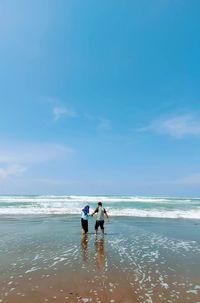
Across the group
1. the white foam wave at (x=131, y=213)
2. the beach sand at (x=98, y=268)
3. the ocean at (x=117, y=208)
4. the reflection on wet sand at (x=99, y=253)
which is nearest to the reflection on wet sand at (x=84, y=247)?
the beach sand at (x=98, y=268)

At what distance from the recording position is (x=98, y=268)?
352 inches

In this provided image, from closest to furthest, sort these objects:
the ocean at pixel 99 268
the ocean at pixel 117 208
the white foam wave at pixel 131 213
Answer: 1. the ocean at pixel 99 268
2. the white foam wave at pixel 131 213
3. the ocean at pixel 117 208

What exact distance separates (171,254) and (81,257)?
Result: 350 centimetres

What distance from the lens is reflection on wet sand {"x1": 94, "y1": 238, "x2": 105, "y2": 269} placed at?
31.5 feet

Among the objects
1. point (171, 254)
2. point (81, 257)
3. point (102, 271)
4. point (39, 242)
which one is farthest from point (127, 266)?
point (39, 242)

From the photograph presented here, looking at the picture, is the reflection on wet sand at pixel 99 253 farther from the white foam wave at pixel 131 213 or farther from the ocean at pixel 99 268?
the white foam wave at pixel 131 213

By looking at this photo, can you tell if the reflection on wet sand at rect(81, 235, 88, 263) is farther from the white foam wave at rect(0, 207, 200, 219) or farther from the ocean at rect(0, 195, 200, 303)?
the white foam wave at rect(0, 207, 200, 219)

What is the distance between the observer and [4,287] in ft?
22.9

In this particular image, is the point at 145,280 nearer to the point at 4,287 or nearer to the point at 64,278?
the point at 64,278

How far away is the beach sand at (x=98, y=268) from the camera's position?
21.6 ft

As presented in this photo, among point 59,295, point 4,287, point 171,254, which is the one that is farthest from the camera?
point 171,254

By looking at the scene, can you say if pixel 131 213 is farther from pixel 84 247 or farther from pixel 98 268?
pixel 98 268

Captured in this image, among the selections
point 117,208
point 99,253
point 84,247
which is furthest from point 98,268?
point 117,208

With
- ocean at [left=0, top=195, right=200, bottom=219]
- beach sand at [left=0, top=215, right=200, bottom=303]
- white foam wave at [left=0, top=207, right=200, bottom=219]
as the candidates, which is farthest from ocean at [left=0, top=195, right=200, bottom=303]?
A: ocean at [left=0, top=195, right=200, bottom=219]
